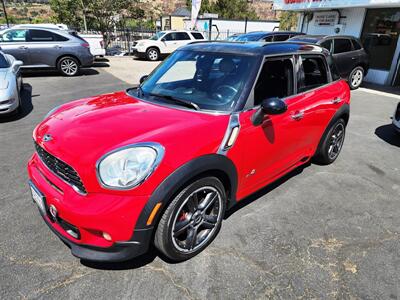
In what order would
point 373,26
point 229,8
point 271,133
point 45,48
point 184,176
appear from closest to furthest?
1. point 184,176
2. point 271,133
3. point 45,48
4. point 373,26
5. point 229,8

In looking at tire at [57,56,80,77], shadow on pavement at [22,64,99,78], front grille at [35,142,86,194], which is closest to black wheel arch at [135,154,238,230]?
front grille at [35,142,86,194]

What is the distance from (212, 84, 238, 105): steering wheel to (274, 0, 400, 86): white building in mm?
9897

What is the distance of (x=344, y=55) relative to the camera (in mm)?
9828

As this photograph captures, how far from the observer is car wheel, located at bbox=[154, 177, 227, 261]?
2324 millimetres

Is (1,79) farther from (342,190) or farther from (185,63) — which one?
(342,190)

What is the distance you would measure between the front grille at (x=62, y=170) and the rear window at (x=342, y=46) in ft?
31.0

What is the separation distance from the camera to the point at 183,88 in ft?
10.4

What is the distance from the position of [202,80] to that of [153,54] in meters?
15.0

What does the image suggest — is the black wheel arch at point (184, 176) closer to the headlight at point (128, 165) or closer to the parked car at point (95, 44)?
the headlight at point (128, 165)

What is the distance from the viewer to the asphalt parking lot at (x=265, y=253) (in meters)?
2.33

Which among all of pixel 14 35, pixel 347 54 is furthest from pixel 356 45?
pixel 14 35

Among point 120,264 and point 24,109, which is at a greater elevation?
point 120,264

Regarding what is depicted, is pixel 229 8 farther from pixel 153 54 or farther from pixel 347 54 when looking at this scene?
pixel 347 54

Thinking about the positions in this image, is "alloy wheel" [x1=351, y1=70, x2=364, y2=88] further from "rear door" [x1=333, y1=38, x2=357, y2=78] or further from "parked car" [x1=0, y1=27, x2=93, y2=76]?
"parked car" [x1=0, y1=27, x2=93, y2=76]
